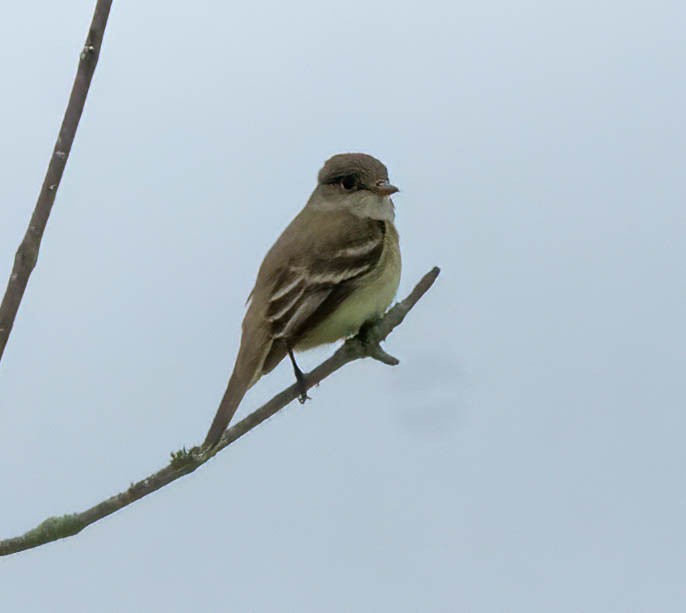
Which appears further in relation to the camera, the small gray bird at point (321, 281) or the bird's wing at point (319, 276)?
the bird's wing at point (319, 276)

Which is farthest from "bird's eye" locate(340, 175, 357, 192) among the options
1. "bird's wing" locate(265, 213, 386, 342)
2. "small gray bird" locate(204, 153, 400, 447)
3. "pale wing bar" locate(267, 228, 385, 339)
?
"pale wing bar" locate(267, 228, 385, 339)

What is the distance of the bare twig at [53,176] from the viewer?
141 inches

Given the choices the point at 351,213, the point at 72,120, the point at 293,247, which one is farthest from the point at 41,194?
the point at 351,213

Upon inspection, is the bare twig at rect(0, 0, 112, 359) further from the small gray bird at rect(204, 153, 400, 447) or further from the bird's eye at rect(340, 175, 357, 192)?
the bird's eye at rect(340, 175, 357, 192)

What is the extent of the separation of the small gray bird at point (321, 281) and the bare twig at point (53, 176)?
1.72 metres

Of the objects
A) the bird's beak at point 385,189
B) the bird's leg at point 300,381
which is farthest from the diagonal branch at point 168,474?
the bird's beak at point 385,189

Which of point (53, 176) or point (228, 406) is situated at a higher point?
point (53, 176)

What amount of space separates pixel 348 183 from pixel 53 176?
3993 mm

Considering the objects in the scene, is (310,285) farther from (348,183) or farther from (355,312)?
(348,183)

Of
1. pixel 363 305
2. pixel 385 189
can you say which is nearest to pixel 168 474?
pixel 363 305

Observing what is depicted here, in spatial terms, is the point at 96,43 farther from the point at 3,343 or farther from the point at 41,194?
the point at 3,343

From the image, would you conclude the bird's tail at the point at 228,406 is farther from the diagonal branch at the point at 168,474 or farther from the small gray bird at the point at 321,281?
the diagonal branch at the point at 168,474

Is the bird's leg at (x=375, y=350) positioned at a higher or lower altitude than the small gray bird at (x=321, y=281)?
lower

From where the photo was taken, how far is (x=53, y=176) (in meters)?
3.62
